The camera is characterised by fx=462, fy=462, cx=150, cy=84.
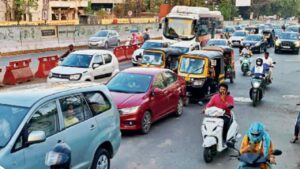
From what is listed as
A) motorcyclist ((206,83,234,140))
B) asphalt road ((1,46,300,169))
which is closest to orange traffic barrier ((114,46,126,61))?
asphalt road ((1,46,300,169))

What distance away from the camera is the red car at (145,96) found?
452 inches

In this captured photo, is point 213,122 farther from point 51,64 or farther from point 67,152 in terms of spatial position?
point 51,64

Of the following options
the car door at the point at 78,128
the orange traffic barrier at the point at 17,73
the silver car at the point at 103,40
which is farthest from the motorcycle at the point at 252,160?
the silver car at the point at 103,40

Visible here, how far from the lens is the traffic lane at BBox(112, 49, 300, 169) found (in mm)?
9555

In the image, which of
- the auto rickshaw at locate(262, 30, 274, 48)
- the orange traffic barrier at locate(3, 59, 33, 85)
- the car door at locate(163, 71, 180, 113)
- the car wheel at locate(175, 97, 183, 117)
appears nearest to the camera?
the car door at locate(163, 71, 180, 113)

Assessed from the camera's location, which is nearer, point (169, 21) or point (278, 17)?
point (169, 21)

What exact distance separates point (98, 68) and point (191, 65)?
13.6 feet

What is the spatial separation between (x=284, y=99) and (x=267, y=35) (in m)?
30.2

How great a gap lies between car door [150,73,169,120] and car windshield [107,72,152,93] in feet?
0.83

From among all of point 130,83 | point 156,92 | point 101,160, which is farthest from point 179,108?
point 101,160

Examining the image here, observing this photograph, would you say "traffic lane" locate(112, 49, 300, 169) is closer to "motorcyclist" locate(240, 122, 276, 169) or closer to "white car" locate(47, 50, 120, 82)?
"motorcyclist" locate(240, 122, 276, 169)

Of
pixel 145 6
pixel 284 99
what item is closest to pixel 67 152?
pixel 284 99

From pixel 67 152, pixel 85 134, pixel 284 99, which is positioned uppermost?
pixel 67 152

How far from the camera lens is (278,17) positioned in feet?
480
